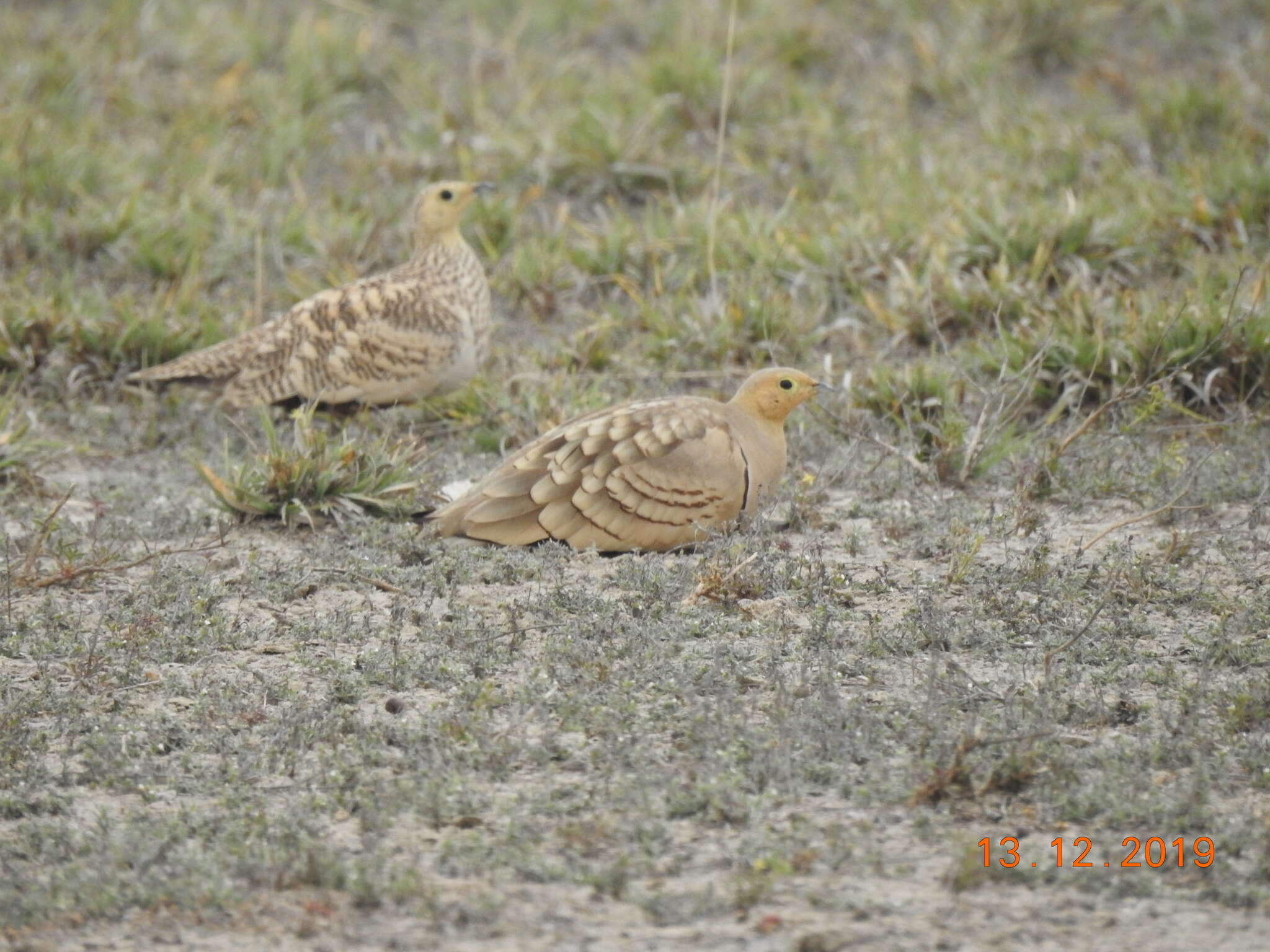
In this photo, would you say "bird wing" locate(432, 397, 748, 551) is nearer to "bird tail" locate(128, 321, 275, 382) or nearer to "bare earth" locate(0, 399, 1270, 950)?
"bare earth" locate(0, 399, 1270, 950)

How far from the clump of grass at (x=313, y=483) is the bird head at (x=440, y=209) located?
5.65ft

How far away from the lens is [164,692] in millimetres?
4484

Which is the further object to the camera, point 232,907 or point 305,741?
point 305,741

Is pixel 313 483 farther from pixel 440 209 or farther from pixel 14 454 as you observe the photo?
pixel 440 209

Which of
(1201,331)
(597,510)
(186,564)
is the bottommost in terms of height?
(186,564)

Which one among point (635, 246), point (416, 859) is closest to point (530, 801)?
point (416, 859)

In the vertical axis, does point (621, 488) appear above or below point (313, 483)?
above

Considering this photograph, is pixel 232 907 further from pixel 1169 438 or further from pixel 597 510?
pixel 1169 438

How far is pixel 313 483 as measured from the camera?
19.1 feet

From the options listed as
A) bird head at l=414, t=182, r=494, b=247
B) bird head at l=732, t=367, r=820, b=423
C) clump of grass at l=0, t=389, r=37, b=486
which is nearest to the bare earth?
bird head at l=732, t=367, r=820, b=423

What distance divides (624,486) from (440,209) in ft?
8.47

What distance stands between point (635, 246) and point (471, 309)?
164 cm

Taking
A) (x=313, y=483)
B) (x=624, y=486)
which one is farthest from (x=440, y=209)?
(x=624, y=486)

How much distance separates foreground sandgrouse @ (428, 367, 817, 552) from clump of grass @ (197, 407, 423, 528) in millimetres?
435
